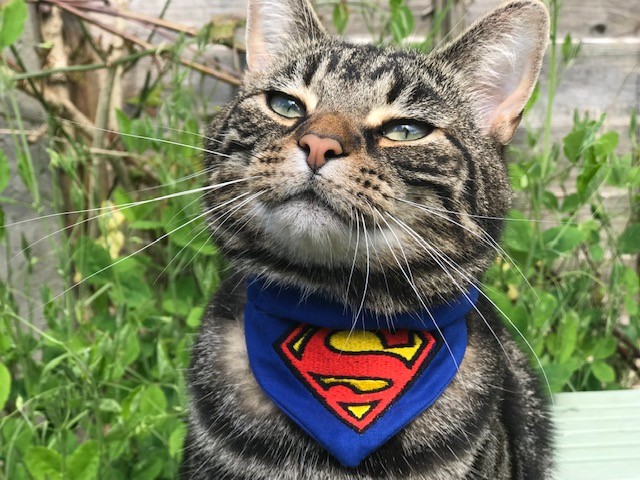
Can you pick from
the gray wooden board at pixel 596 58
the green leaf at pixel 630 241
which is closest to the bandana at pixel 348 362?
the green leaf at pixel 630 241

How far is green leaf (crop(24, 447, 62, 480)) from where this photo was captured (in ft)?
3.95

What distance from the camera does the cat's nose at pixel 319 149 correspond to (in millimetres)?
945

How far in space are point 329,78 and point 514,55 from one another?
13.4 inches

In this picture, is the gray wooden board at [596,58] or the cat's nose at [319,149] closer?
the cat's nose at [319,149]

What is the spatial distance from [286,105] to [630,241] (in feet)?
4.37

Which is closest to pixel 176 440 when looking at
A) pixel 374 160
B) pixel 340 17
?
pixel 374 160

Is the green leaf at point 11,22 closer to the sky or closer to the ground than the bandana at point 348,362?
closer to the sky

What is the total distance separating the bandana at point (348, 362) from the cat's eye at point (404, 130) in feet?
0.95

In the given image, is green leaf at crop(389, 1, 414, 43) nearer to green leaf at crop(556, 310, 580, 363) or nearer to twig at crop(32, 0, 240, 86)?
twig at crop(32, 0, 240, 86)

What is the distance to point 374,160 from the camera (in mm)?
1000

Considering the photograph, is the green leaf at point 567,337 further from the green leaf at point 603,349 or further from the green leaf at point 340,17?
the green leaf at point 340,17

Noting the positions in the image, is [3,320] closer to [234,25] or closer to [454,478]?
[454,478]

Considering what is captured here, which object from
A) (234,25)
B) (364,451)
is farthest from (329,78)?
(234,25)

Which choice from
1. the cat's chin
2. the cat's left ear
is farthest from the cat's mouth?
the cat's left ear
